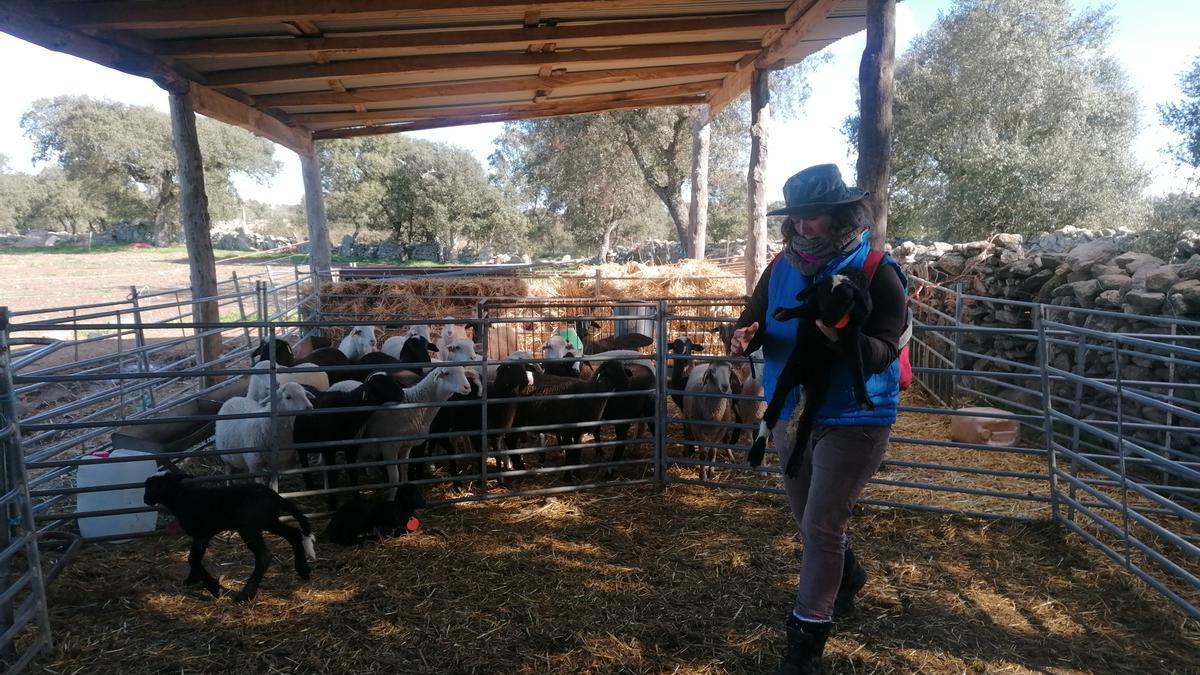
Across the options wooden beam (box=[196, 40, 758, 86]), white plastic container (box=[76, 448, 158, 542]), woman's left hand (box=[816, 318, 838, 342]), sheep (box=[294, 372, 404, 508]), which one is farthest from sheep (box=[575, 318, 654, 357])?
woman's left hand (box=[816, 318, 838, 342])

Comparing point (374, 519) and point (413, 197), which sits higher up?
point (413, 197)

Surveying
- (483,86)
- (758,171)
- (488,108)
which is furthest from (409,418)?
(488,108)

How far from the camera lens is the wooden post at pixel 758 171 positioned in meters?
8.51

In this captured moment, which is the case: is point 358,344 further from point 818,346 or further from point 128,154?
point 128,154

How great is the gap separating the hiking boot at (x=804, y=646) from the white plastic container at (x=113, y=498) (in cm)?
462

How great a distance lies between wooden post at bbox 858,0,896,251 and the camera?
5.39m

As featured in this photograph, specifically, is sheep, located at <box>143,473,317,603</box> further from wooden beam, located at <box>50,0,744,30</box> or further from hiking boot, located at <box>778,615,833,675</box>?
wooden beam, located at <box>50,0,744,30</box>

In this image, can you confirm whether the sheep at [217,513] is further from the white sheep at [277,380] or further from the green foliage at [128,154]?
the green foliage at [128,154]

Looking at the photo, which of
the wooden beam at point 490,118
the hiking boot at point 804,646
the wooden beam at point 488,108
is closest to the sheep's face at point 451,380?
the hiking boot at point 804,646

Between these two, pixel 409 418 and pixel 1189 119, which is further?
pixel 1189 119

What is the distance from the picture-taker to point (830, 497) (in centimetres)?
281

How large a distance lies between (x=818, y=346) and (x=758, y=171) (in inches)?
256

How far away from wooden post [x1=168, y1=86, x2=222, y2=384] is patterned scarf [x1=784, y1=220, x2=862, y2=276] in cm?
638

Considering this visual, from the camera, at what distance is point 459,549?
4715mm
